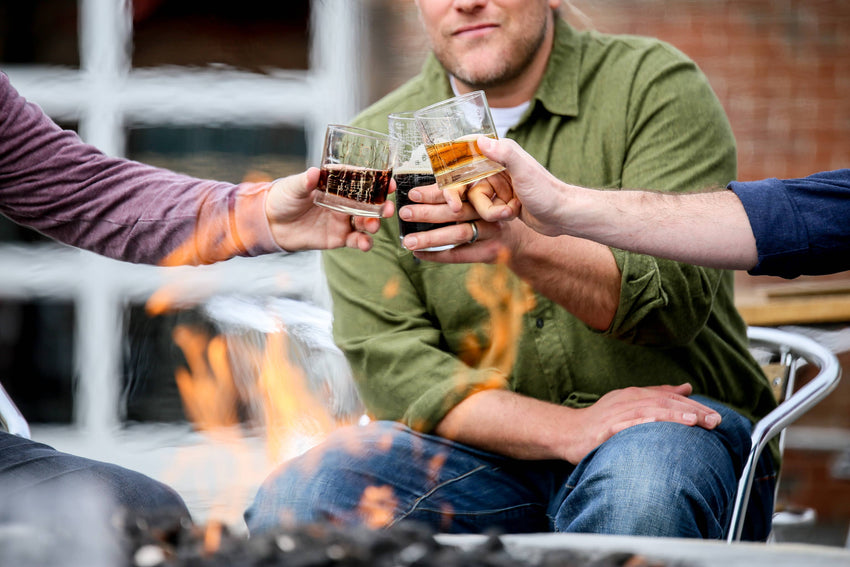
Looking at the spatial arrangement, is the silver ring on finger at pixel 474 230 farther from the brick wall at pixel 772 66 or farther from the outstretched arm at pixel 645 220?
the brick wall at pixel 772 66

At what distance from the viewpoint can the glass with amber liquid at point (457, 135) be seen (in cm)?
178

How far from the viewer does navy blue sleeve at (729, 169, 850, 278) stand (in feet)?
6.08

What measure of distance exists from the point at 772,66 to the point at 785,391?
1962 mm

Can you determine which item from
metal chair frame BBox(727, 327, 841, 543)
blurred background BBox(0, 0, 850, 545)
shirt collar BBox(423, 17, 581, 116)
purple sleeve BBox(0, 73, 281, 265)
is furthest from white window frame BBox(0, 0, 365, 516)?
metal chair frame BBox(727, 327, 841, 543)

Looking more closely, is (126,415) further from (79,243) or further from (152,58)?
(79,243)

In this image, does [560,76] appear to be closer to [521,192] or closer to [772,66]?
[521,192]

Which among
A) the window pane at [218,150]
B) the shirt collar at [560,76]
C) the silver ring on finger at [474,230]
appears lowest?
the window pane at [218,150]

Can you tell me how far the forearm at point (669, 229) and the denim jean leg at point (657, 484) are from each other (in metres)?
0.40

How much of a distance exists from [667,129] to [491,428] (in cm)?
87

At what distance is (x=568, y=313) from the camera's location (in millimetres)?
2326

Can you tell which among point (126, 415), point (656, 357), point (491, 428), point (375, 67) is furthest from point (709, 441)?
point (126, 415)

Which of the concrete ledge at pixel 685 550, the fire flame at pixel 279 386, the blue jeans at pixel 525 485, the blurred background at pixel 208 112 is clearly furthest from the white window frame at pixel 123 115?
the concrete ledge at pixel 685 550

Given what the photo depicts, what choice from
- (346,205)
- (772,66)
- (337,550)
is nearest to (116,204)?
(346,205)

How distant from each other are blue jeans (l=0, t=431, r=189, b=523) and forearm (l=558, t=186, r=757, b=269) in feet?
3.22
